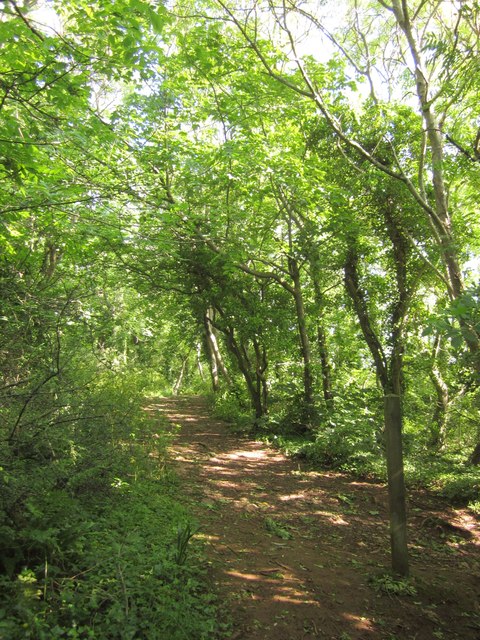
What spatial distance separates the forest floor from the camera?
340 centimetres

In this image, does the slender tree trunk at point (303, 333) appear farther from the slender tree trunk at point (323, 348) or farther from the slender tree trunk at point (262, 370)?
the slender tree trunk at point (262, 370)

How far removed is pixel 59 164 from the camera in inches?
245

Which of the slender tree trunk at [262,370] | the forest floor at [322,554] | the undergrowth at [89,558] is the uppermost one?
the slender tree trunk at [262,370]

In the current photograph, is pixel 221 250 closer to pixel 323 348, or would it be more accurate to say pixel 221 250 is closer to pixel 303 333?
pixel 303 333

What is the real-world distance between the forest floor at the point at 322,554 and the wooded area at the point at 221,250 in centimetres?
39

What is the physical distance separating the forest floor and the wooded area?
1.28ft

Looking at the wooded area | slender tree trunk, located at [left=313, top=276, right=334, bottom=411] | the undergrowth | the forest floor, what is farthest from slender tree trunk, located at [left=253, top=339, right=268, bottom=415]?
the undergrowth

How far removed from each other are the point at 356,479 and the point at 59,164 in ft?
23.8

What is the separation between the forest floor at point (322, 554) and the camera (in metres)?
3.40

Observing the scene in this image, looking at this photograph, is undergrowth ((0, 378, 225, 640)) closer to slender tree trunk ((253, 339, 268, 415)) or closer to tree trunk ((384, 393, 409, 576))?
tree trunk ((384, 393, 409, 576))

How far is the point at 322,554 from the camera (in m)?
4.70

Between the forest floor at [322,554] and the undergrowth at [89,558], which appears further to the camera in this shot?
the forest floor at [322,554]

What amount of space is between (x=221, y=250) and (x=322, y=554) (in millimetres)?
6253

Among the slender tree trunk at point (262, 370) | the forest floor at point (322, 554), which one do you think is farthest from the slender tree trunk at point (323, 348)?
the forest floor at point (322, 554)
